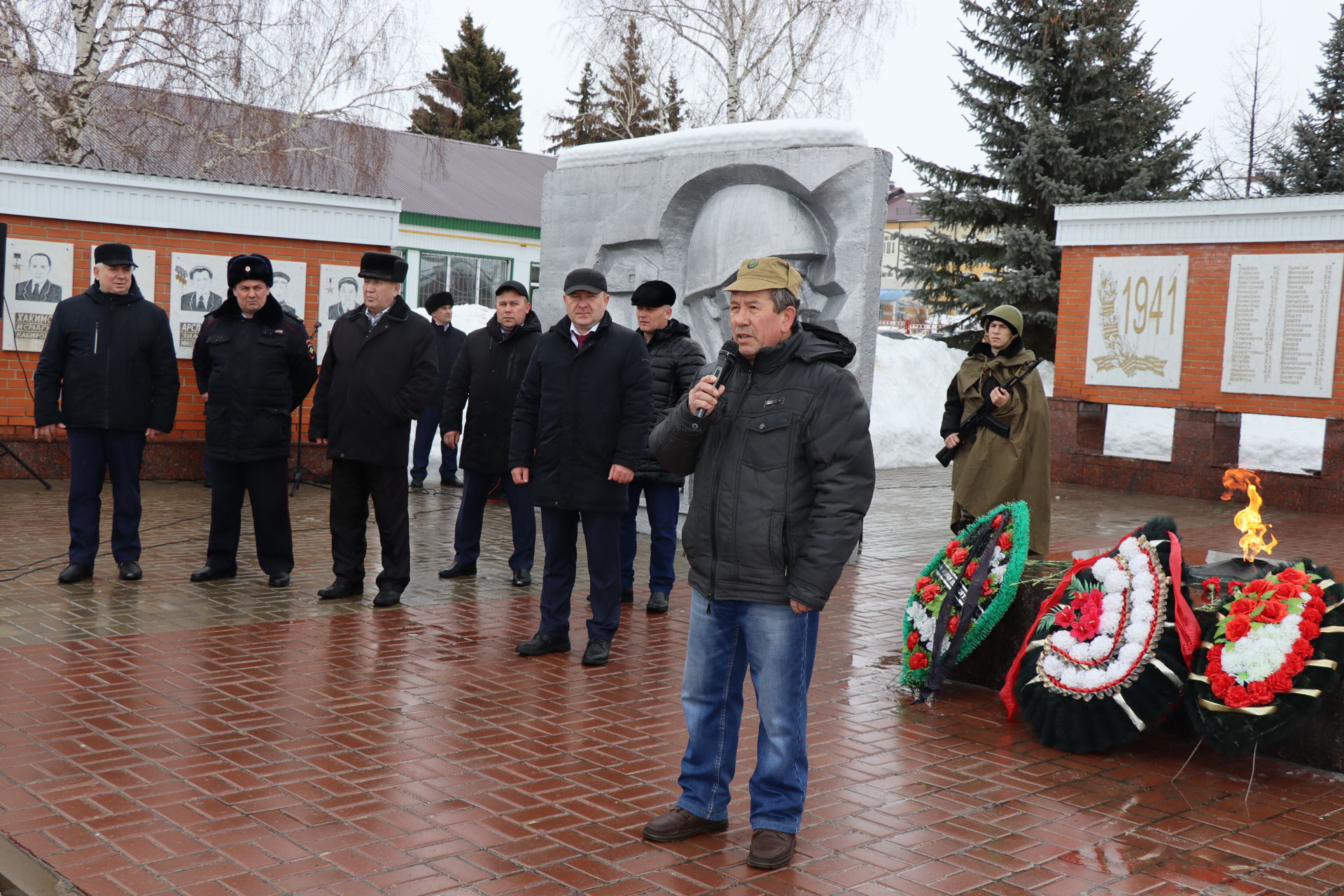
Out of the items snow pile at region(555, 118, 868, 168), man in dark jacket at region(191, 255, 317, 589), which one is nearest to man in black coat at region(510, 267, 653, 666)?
man in dark jacket at region(191, 255, 317, 589)

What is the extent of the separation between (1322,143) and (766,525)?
23.3m

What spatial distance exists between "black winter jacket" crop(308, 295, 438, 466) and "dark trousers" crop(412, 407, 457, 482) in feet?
17.2

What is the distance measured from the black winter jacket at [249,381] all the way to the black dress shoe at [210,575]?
0.75 meters

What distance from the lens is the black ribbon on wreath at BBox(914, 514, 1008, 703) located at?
581cm

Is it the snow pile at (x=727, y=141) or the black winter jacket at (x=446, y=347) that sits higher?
the snow pile at (x=727, y=141)

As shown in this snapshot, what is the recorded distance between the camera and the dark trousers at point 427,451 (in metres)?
12.9

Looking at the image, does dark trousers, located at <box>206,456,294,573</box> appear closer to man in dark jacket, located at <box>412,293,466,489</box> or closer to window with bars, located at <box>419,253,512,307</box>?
man in dark jacket, located at <box>412,293,466,489</box>

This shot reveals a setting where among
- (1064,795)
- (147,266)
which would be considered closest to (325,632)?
(1064,795)

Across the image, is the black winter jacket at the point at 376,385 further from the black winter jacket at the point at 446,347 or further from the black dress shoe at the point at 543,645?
the black winter jacket at the point at 446,347

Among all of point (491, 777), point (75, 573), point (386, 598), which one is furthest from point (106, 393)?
point (491, 777)

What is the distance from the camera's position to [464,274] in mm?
30812

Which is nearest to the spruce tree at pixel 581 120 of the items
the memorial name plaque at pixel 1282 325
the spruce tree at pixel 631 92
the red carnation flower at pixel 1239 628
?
the spruce tree at pixel 631 92

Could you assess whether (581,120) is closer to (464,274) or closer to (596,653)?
(464,274)

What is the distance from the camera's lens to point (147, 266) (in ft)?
41.4
